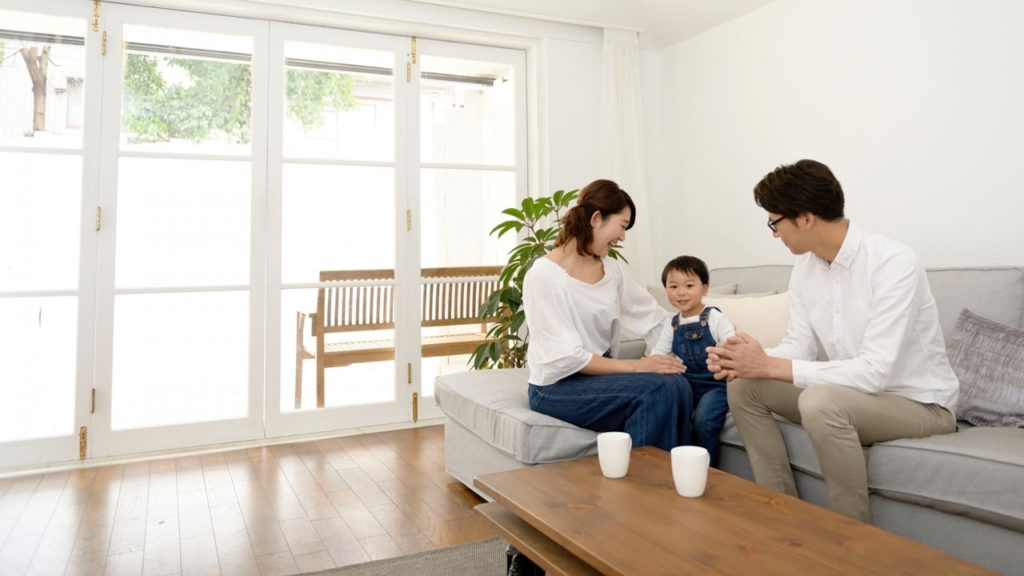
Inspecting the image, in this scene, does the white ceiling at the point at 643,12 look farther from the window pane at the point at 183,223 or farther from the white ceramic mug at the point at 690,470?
the white ceramic mug at the point at 690,470

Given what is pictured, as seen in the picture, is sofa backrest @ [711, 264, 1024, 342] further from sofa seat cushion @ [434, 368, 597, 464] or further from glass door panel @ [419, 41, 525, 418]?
glass door panel @ [419, 41, 525, 418]

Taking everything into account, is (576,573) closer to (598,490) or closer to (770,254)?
(598,490)

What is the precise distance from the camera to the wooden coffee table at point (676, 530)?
1.12 m

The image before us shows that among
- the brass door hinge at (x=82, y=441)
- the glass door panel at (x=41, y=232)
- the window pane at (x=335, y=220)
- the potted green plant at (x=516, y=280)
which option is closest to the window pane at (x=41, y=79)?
the glass door panel at (x=41, y=232)

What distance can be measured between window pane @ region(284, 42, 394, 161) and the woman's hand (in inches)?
86.6

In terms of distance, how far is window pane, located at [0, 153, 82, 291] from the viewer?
3039 millimetres

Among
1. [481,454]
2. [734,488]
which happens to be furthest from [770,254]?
[734,488]

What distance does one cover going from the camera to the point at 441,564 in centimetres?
201

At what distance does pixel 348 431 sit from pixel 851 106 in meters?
2.96

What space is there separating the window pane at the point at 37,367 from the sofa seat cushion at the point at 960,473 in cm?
329

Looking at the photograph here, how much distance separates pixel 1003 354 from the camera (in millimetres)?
1985

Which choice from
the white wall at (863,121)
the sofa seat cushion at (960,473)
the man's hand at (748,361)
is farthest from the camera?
the white wall at (863,121)

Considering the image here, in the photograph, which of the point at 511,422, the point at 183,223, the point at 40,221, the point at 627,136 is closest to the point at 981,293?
the point at 511,422

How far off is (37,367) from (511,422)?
233 cm
